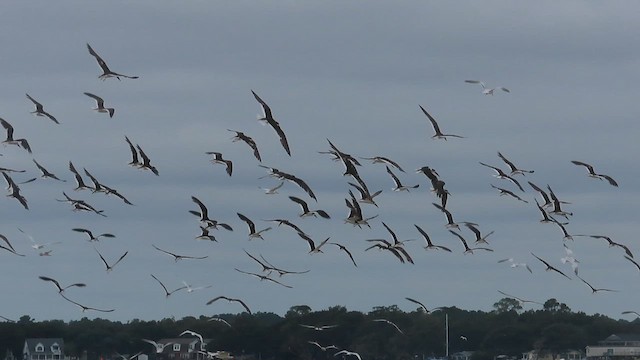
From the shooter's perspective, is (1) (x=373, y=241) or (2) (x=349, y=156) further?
(1) (x=373, y=241)

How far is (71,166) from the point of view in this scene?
9306cm

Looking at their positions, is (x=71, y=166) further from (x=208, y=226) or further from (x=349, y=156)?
(x=349, y=156)

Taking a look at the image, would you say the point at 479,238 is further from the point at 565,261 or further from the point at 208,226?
the point at 208,226

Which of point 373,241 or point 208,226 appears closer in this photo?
point 208,226

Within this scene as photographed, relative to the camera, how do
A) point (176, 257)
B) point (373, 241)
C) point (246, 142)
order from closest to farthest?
point (246, 142) < point (176, 257) < point (373, 241)

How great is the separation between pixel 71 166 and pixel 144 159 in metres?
3.46

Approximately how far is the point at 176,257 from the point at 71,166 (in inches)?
245

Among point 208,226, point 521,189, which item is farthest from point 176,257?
point 521,189

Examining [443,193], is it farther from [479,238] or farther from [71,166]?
[71,166]

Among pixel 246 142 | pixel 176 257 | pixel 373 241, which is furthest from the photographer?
pixel 373 241

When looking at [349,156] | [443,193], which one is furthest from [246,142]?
[443,193]

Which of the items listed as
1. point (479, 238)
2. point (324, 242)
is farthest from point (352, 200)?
point (479, 238)

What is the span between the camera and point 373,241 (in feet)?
333

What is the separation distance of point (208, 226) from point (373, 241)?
10.4 meters
